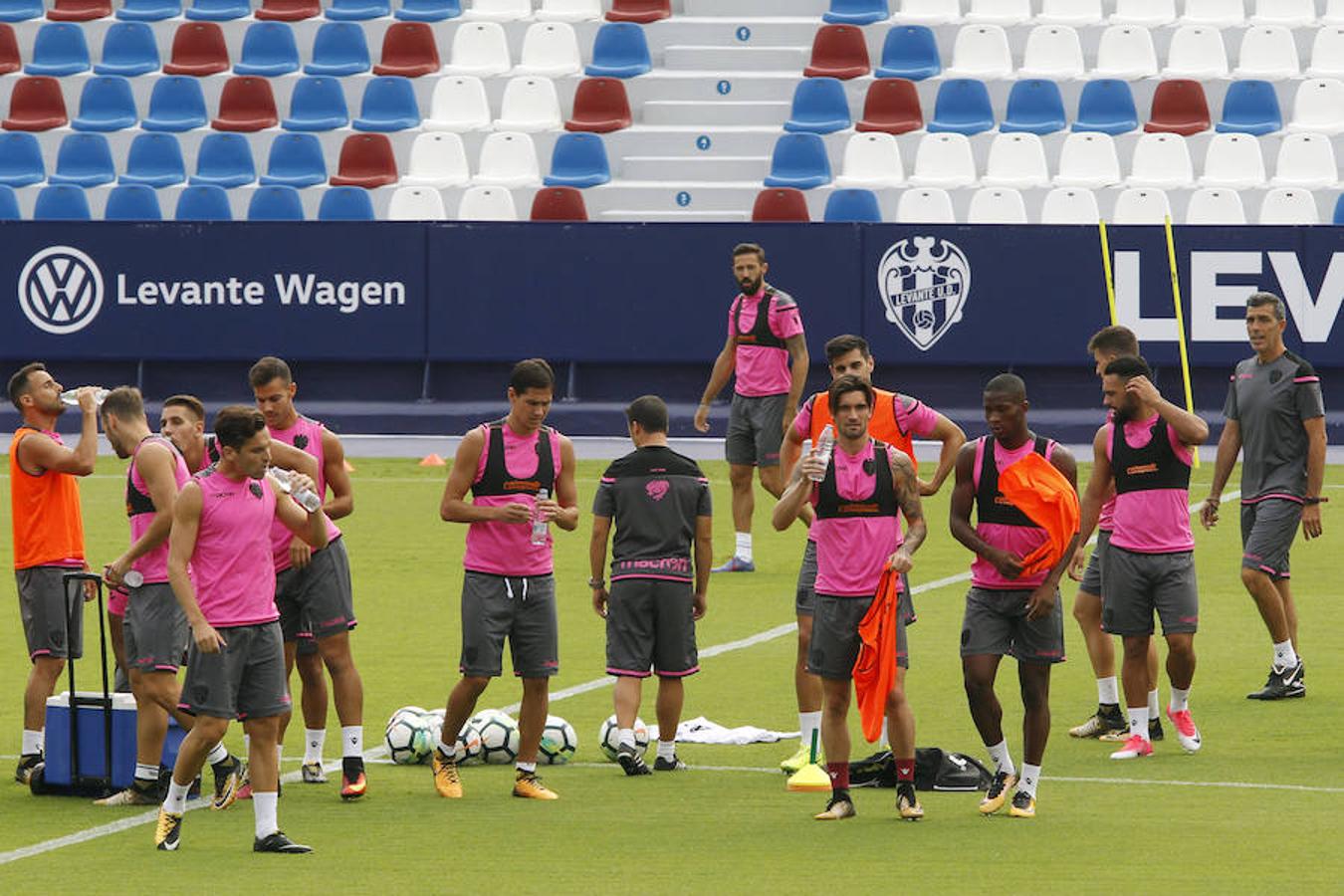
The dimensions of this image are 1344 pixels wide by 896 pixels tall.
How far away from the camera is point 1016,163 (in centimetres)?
3098

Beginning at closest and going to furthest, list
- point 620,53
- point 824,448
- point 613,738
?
1. point 824,448
2. point 613,738
3. point 620,53

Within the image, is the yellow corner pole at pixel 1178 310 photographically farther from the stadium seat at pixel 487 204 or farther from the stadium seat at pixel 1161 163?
the stadium seat at pixel 487 204

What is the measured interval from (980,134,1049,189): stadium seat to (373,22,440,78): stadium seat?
7478mm

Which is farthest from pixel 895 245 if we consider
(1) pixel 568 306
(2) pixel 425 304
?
(2) pixel 425 304

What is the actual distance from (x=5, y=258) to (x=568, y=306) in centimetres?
692

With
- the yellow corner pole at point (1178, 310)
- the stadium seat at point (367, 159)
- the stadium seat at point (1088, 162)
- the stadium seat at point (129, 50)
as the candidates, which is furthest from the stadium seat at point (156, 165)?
the yellow corner pole at point (1178, 310)

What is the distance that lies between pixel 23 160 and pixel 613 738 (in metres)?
22.9

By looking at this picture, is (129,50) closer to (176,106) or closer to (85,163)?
(176,106)

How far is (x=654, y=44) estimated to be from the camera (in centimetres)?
3328

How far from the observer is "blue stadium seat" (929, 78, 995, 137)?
31.7m

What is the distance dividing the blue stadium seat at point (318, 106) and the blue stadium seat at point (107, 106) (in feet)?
7.76

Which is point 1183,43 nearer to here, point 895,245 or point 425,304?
point 895,245

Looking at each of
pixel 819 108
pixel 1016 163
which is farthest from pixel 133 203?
pixel 1016 163

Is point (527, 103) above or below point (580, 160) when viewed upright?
above
